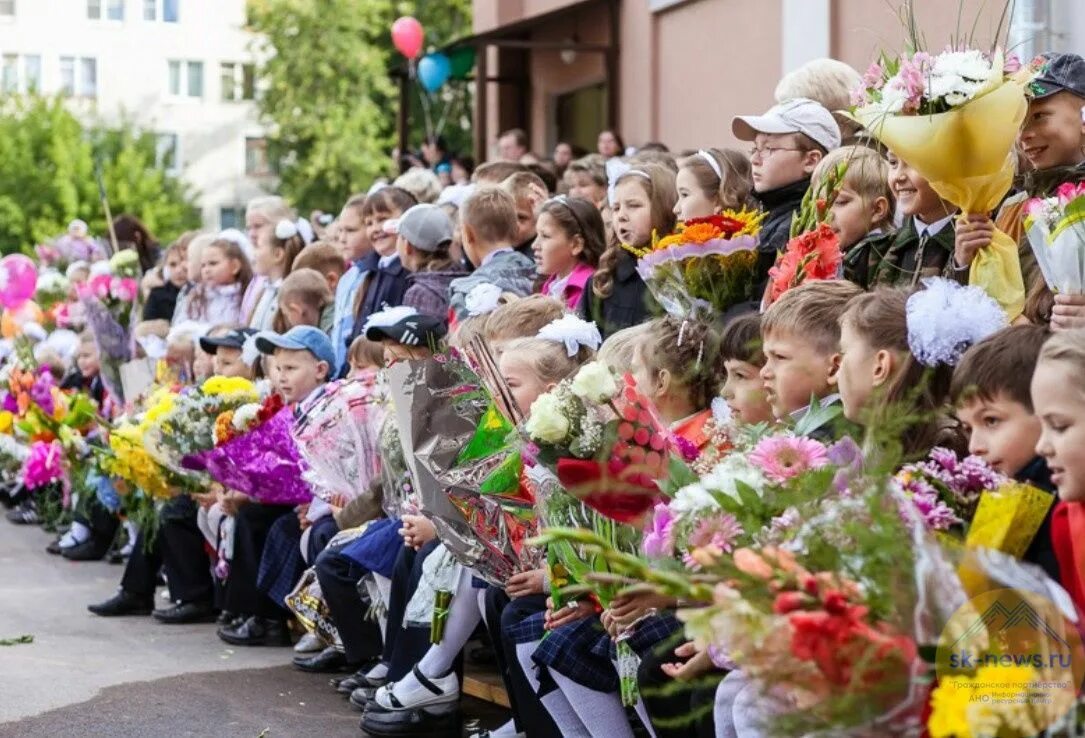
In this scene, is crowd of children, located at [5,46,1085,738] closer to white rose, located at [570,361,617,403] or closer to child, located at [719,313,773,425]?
child, located at [719,313,773,425]

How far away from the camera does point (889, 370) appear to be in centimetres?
487

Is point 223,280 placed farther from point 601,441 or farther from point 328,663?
point 601,441

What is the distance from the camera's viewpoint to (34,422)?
500 inches

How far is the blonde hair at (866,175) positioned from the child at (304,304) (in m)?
4.28

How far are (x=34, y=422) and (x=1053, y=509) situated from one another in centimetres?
992

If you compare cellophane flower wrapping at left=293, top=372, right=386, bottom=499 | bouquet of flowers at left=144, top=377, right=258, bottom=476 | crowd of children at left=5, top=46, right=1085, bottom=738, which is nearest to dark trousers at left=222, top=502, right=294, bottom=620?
crowd of children at left=5, top=46, right=1085, bottom=738

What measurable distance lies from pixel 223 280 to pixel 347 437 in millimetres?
4457

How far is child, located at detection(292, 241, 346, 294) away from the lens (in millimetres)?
11047

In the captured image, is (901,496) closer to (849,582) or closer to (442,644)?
(849,582)

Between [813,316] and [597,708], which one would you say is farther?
[597,708]

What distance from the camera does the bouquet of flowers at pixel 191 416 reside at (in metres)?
9.06

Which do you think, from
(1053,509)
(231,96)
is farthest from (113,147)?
(1053,509)

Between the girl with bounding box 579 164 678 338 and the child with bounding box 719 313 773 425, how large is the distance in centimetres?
159

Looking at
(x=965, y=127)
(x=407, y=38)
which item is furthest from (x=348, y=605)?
(x=407, y=38)
